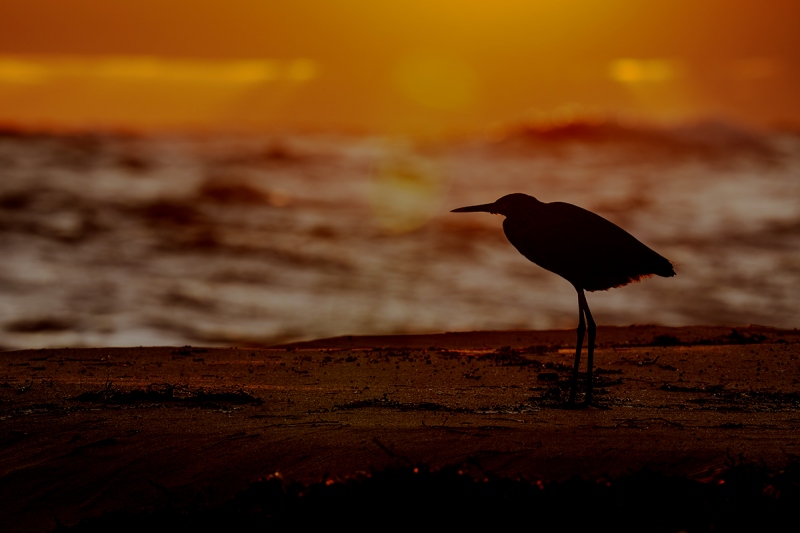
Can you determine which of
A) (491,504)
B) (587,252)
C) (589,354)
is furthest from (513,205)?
(491,504)

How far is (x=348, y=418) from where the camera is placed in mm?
5273

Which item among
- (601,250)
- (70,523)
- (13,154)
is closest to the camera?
(70,523)

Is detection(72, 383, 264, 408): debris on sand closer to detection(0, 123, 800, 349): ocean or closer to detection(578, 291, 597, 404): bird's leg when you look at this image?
detection(578, 291, 597, 404): bird's leg

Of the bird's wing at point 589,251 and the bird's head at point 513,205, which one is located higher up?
the bird's head at point 513,205

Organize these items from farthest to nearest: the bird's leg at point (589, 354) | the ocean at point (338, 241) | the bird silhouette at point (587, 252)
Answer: the ocean at point (338, 241), the bird silhouette at point (587, 252), the bird's leg at point (589, 354)

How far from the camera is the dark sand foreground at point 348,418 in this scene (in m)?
4.51

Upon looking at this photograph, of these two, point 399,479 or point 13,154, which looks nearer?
point 399,479

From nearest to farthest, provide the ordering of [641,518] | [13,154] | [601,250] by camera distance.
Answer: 1. [641,518]
2. [601,250]
3. [13,154]

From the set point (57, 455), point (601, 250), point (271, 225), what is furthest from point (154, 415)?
point (271, 225)

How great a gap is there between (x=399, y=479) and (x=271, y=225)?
22.7 metres

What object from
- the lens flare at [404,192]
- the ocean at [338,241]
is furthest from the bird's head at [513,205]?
the lens flare at [404,192]

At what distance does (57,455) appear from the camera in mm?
4762

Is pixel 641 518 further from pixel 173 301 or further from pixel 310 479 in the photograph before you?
pixel 173 301

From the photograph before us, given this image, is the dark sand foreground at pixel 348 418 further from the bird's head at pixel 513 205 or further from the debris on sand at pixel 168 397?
the bird's head at pixel 513 205
